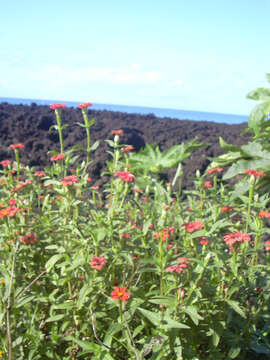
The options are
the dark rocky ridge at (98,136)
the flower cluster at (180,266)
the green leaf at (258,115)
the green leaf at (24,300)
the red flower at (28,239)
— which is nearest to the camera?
the flower cluster at (180,266)

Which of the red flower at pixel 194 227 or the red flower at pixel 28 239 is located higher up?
the red flower at pixel 194 227

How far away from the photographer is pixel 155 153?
1.54 meters

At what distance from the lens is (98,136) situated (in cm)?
525

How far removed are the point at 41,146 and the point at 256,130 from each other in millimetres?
3006

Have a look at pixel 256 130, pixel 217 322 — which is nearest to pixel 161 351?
pixel 217 322

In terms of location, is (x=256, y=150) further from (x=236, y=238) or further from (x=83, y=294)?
(x=83, y=294)

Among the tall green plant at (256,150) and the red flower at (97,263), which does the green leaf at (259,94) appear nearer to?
the tall green plant at (256,150)

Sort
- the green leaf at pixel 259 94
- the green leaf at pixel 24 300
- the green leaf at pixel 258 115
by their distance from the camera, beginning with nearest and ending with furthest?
the green leaf at pixel 24 300 < the green leaf at pixel 258 115 < the green leaf at pixel 259 94

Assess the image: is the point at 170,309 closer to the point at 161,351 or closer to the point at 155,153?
the point at 161,351

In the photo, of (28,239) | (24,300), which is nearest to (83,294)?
(24,300)

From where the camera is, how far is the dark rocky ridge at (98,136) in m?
4.46

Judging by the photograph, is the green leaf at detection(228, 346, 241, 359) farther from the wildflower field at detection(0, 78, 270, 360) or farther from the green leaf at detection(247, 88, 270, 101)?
the green leaf at detection(247, 88, 270, 101)

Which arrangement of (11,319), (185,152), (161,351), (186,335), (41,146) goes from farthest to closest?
(41,146) < (11,319) < (186,335) < (161,351) < (185,152)

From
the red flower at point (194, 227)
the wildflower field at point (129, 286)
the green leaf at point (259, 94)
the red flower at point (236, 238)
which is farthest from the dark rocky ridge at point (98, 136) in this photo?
the red flower at point (236, 238)
